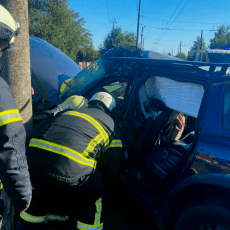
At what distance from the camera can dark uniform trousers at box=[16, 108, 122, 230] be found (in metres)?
1.66

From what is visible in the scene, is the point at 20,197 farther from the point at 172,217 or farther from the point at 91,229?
the point at 172,217

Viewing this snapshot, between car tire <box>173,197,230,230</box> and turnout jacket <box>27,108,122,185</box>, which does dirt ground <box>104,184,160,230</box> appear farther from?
turnout jacket <box>27,108,122,185</box>

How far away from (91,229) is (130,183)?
2.21 feet

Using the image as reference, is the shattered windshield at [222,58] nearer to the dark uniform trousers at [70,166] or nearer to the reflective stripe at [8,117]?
the dark uniform trousers at [70,166]

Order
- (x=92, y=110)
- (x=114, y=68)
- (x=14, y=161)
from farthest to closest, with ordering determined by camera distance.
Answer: (x=114, y=68) → (x=92, y=110) → (x=14, y=161)

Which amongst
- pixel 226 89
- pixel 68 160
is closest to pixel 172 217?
pixel 68 160

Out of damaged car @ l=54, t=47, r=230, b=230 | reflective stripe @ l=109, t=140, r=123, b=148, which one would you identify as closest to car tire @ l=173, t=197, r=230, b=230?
damaged car @ l=54, t=47, r=230, b=230

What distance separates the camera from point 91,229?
190 cm

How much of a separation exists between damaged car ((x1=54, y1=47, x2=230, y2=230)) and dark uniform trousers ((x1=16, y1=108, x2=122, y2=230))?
1.76ft

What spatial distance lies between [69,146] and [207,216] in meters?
1.15

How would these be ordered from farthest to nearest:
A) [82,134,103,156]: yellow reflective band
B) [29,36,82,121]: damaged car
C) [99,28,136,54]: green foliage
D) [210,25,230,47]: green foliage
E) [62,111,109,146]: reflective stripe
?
[210,25,230,47]: green foliage → [99,28,136,54]: green foliage → [29,36,82,121]: damaged car → [62,111,109,146]: reflective stripe → [82,134,103,156]: yellow reflective band

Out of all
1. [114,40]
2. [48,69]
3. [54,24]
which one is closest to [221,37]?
[114,40]

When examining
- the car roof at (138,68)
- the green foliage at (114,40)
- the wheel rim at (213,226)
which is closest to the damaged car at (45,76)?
the car roof at (138,68)

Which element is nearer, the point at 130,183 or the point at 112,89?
the point at 130,183
